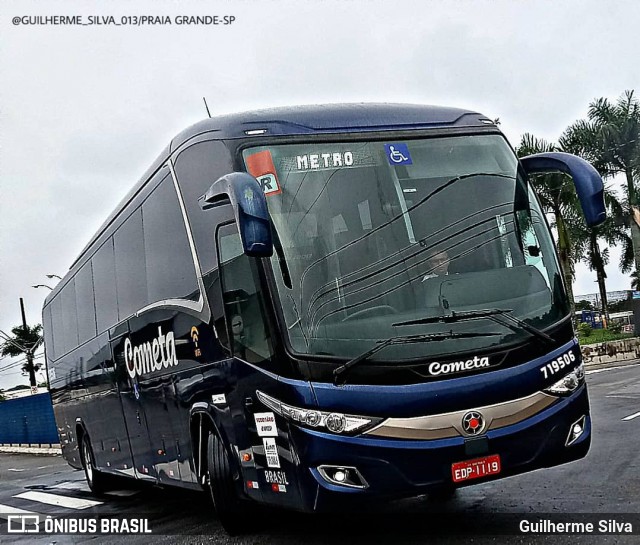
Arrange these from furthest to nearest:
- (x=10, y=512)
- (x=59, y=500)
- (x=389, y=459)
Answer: (x=59, y=500) < (x=10, y=512) < (x=389, y=459)

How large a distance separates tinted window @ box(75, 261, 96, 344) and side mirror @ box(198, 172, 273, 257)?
6.96 m

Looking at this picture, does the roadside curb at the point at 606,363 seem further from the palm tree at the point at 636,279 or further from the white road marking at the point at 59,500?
the white road marking at the point at 59,500

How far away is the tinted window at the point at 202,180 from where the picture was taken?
7621 millimetres

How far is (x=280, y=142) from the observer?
7391 millimetres

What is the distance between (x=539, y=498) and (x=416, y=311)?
2482 millimetres

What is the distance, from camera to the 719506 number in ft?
22.7

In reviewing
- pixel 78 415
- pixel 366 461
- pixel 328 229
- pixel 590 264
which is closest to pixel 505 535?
pixel 366 461

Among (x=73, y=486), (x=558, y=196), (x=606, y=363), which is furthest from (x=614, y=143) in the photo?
(x=73, y=486)

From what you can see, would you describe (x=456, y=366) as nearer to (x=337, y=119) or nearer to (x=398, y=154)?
(x=398, y=154)

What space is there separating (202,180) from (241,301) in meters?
1.16

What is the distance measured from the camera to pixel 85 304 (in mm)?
13906

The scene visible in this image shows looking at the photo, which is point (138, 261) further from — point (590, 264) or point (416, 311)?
point (590, 264)

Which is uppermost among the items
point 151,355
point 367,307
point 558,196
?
point 558,196

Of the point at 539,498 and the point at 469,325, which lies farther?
the point at 539,498
